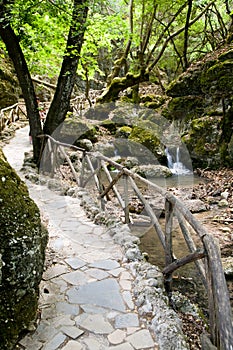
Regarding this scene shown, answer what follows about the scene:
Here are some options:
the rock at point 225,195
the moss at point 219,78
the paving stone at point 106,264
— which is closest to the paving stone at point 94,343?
the paving stone at point 106,264

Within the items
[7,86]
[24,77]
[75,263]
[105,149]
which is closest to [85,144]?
[105,149]

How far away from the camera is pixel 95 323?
2.70m

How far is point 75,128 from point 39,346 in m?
11.2

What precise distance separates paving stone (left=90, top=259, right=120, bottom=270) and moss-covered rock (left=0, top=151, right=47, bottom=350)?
1.17 metres

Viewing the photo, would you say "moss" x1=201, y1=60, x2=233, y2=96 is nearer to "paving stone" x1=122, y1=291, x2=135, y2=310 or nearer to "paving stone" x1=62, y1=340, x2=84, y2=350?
"paving stone" x1=122, y1=291, x2=135, y2=310

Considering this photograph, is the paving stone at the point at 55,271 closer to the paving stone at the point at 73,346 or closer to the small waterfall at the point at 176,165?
the paving stone at the point at 73,346

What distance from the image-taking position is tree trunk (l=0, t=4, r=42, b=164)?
7.30 metres

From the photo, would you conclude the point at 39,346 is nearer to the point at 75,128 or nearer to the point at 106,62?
the point at 75,128

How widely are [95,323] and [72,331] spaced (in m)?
0.22

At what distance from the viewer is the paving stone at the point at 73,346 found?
2.40 meters

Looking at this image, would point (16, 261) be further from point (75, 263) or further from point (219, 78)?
point (219, 78)

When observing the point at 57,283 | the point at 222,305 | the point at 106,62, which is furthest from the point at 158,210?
the point at 106,62

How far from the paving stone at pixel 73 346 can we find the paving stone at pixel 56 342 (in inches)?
2.2

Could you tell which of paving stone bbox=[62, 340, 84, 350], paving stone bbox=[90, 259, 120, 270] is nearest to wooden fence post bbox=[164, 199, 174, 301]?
paving stone bbox=[90, 259, 120, 270]
